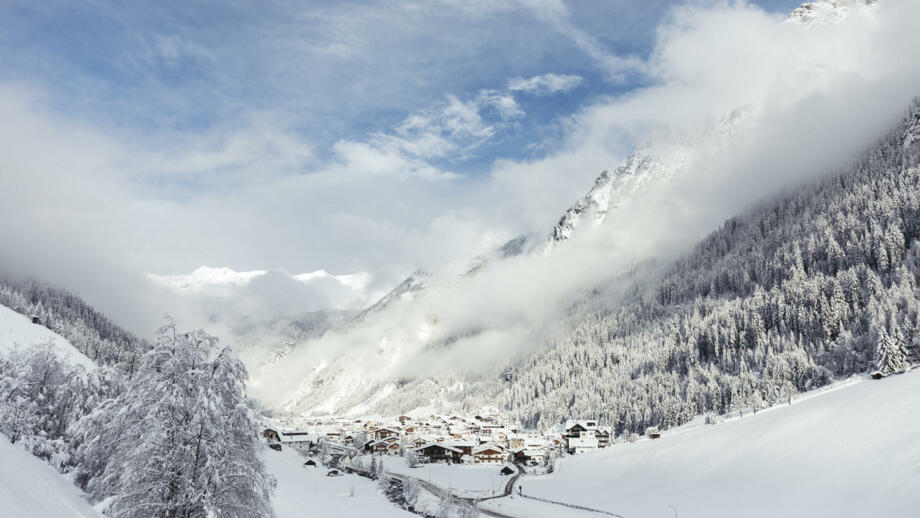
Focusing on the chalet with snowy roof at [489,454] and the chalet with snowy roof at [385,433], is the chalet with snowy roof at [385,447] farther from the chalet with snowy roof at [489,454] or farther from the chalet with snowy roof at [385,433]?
the chalet with snowy roof at [489,454]

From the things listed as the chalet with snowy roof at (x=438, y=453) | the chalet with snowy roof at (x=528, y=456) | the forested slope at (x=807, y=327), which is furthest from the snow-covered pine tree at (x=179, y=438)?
the chalet with snowy roof at (x=438, y=453)

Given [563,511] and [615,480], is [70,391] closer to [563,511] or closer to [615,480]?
[563,511]

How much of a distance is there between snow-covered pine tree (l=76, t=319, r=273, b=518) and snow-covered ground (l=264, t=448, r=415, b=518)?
330 inches

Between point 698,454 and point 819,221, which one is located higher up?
point 819,221

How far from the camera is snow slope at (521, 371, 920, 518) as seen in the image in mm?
54281

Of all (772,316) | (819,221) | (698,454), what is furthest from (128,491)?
(819,221)

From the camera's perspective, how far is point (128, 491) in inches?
828

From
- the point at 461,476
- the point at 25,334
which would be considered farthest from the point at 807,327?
the point at 25,334

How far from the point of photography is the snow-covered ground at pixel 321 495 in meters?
55.6

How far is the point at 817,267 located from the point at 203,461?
674 ft

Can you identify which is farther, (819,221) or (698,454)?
(819,221)

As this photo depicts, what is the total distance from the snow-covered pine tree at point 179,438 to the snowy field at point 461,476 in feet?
272

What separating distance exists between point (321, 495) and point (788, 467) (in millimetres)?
62168

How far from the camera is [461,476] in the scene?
124750 millimetres
